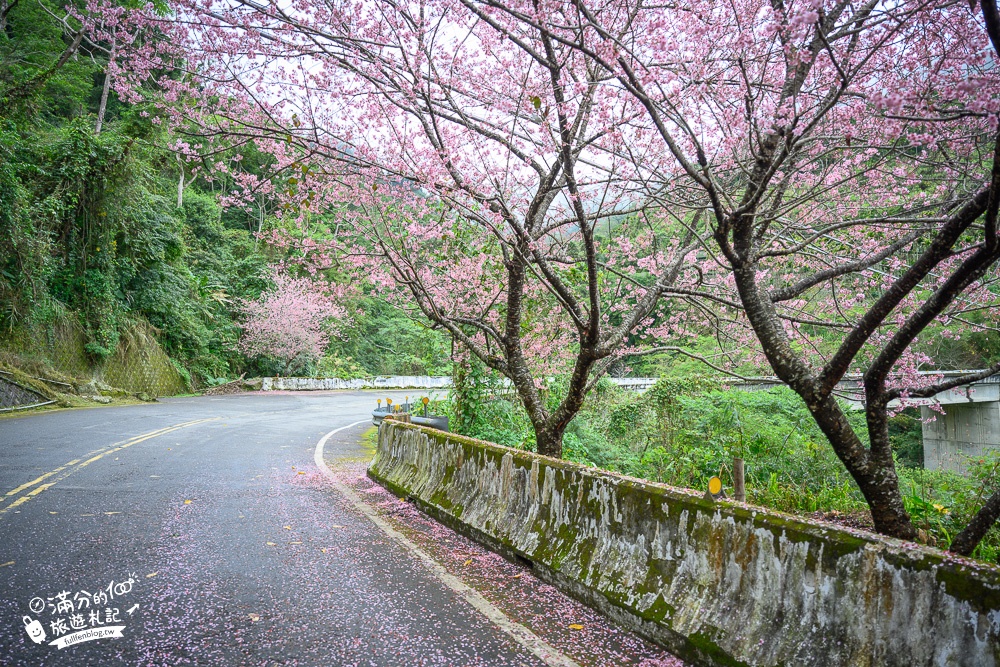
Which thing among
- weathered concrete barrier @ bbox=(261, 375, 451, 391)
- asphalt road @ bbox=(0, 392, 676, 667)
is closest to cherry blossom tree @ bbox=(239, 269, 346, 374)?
weathered concrete barrier @ bbox=(261, 375, 451, 391)

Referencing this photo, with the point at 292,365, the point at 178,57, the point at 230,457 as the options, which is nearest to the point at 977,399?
the point at 230,457

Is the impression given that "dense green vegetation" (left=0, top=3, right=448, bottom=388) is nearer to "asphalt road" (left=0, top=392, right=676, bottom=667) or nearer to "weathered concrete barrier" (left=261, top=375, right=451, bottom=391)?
"weathered concrete barrier" (left=261, top=375, right=451, bottom=391)

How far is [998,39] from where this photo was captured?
11.2 ft

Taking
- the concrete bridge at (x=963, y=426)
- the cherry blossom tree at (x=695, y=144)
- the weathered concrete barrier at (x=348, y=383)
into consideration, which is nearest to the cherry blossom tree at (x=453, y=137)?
the cherry blossom tree at (x=695, y=144)

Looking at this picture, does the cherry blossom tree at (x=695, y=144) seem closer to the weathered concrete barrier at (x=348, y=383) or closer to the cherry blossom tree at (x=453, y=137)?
the cherry blossom tree at (x=453, y=137)

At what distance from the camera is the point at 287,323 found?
38125 millimetres

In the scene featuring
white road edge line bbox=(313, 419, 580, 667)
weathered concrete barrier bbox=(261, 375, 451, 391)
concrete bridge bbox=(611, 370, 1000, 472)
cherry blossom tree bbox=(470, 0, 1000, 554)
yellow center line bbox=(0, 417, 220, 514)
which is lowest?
concrete bridge bbox=(611, 370, 1000, 472)

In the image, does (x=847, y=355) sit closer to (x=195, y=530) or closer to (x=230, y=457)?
(x=195, y=530)

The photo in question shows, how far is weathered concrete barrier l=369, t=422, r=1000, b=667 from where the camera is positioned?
2.85 metres

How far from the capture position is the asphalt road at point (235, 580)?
377 centimetres

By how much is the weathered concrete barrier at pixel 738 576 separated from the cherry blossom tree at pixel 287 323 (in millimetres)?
33348

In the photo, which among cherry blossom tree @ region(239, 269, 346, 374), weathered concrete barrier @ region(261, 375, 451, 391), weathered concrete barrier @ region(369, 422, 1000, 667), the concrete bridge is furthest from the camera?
cherry blossom tree @ region(239, 269, 346, 374)

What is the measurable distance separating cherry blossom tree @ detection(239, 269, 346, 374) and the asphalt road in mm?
28452

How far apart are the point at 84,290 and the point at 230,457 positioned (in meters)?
18.1
